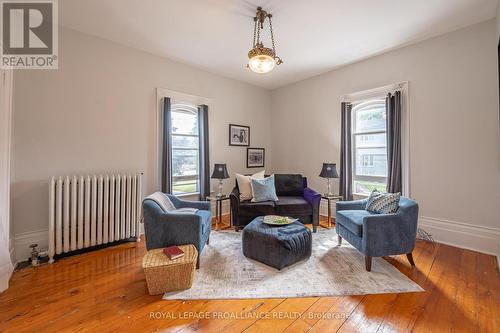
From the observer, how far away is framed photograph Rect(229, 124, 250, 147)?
4.78 meters

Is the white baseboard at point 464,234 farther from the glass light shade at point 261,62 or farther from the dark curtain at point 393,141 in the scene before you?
the glass light shade at point 261,62

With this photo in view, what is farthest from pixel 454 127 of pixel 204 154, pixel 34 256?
pixel 34 256

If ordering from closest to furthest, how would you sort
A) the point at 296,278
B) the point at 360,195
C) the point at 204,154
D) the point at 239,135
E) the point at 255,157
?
the point at 296,278, the point at 360,195, the point at 204,154, the point at 239,135, the point at 255,157

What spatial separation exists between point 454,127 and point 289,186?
2518mm

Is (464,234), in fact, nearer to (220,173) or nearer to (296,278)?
(296,278)

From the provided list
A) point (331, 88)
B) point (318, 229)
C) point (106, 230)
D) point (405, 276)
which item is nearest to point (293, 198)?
point (318, 229)

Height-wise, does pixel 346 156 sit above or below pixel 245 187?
A: above

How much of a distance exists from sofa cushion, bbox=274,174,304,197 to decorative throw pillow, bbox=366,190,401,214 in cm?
145

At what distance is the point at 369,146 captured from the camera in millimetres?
3990

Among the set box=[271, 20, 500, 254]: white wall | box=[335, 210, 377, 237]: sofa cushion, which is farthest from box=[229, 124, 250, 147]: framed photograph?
box=[335, 210, 377, 237]: sofa cushion

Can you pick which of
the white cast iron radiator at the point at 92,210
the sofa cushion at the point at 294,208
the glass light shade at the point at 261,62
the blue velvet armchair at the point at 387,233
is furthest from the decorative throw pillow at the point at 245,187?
the glass light shade at the point at 261,62

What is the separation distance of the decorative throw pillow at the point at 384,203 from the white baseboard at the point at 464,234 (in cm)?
111

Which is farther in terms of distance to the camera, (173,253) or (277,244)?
(277,244)

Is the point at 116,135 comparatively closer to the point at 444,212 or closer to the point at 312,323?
the point at 312,323
